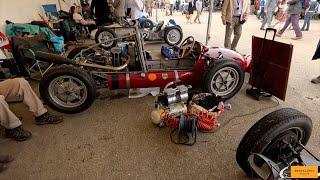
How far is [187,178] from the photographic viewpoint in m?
2.26

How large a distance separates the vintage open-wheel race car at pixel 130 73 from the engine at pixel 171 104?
1.68ft

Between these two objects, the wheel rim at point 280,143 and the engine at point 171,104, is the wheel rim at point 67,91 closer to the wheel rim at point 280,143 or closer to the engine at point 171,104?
the engine at point 171,104

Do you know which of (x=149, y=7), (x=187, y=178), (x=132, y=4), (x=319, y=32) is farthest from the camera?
(x=149, y=7)

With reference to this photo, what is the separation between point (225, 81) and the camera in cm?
→ 359

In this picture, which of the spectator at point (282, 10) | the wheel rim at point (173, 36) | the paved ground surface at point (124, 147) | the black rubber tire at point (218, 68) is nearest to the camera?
the paved ground surface at point (124, 147)

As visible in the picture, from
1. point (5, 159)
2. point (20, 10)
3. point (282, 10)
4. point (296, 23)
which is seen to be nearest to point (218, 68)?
point (5, 159)

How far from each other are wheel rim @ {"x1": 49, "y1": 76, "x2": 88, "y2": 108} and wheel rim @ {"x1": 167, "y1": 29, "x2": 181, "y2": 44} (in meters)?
4.30

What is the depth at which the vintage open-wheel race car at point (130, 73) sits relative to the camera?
3.21 meters

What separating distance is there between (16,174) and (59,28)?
617 centimetres

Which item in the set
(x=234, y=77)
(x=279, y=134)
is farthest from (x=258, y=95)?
(x=279, y=134)

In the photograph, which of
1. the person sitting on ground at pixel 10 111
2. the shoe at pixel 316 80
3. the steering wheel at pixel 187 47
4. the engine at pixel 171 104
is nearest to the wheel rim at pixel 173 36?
the steering wheel at pixel 187 47

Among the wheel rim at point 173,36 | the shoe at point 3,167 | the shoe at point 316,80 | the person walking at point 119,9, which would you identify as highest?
the person walking at point 119,9

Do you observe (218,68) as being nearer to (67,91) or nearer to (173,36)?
(67,91)

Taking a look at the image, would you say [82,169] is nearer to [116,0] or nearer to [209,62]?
[209,62]
